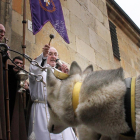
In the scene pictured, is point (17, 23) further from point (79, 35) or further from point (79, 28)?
Result: point (79, 28)

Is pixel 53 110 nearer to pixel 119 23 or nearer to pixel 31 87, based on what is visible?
pixel 31 87

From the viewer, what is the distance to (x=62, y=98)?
6.36 feet

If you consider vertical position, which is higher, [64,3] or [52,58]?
[64,3]

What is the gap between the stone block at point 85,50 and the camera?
647 centimetres

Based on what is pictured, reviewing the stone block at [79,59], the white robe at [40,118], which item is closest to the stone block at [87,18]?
the stone block at [79,59]

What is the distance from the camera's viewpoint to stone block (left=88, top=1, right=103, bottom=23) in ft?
26.2

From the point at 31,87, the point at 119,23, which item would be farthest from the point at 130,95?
the point at 119,23

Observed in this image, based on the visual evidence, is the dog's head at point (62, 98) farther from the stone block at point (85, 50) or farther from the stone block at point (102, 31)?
the stone block at point (102, 31)

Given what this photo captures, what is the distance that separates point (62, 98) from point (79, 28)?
16.9 ft

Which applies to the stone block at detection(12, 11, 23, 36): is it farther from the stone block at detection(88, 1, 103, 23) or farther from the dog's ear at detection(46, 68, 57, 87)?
the stone block at detection(88, 1, 103, 23)

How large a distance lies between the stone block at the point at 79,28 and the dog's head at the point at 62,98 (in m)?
4.51

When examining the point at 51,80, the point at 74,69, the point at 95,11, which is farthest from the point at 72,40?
the point at 51,80

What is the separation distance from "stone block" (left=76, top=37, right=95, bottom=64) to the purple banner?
1455mm

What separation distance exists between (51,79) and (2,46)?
1002 mm
